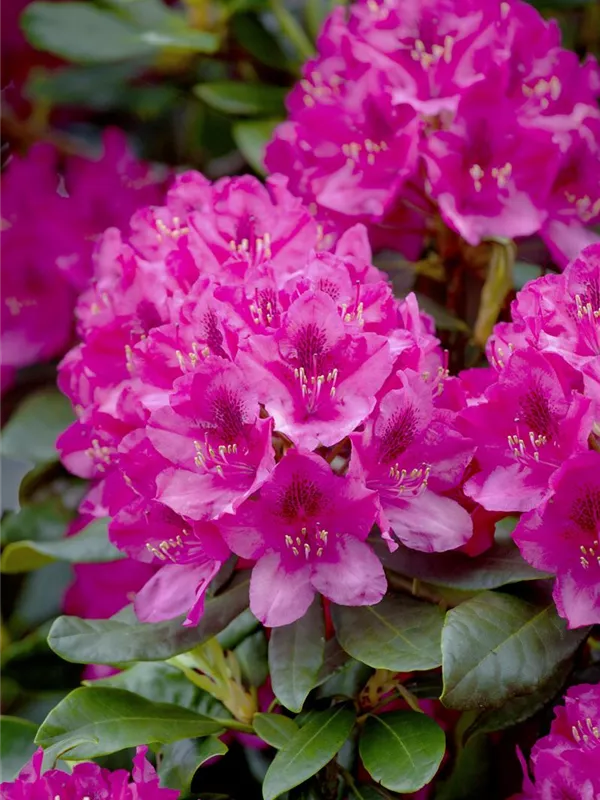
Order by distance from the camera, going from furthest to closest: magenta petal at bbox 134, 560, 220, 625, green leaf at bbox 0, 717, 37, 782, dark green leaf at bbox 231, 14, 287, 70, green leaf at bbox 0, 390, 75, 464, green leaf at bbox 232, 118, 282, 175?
dark green leaf at bbox 231, 14, 287, 70
green leaf at bbox 232, 118, 282, 175
green leaf at bbox 0, 390, 75, 464
green leaf at bbox 0, 717, 37, 782
magenta petal at bbox 134, 560, 220, 625

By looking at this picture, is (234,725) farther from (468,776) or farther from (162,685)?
(468,776)

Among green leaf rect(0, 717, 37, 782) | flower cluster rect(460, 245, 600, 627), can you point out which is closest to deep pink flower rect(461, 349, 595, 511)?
flower cluster rect(460, 245, 600, 627)

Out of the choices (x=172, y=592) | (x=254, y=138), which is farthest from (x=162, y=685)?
(x=254, y=138)

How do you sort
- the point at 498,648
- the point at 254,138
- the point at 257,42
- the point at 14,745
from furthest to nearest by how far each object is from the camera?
the point at 257,42
the point at 254,138
the point at 14,745
the point at 498,648

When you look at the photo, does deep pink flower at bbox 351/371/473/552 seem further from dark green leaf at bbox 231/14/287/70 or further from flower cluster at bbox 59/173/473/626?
dark green leaf at bbox 231/14/287/70

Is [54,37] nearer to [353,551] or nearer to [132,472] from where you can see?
[132,472]

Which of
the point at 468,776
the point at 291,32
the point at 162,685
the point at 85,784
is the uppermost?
the point at 291,32

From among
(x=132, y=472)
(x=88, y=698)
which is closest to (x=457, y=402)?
(x=132, y=472)
